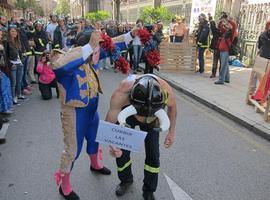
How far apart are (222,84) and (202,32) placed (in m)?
2.29

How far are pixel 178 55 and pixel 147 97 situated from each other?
8.79 metres

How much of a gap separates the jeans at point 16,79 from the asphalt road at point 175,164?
3.15 ft

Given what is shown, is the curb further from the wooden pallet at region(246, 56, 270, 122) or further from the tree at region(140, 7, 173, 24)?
the tree at region(140, 7, 173, 24)

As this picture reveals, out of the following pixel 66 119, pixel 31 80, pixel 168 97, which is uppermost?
pixel 168 97

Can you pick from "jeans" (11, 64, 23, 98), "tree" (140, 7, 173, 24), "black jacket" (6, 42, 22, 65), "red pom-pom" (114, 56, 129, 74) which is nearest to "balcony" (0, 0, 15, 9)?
"tree" (140, 7, 173, 24)

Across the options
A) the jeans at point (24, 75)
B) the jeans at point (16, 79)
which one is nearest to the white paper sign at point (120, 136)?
the jeans at point (16, 79)

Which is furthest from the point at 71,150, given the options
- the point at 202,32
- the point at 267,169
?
the point at 202,32

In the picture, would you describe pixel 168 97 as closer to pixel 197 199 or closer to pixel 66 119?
pixel 66 119

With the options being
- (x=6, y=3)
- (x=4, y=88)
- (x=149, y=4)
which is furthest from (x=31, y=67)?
(x=149, y=4)

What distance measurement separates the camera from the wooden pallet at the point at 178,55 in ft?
36.2

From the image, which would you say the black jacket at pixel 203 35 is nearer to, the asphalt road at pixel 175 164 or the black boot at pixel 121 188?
the asphalt road at pixel 175 164

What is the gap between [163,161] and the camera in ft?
14.6

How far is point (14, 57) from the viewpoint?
6930 mm

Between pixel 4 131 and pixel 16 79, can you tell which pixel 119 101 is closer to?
→ pixel 4 131
